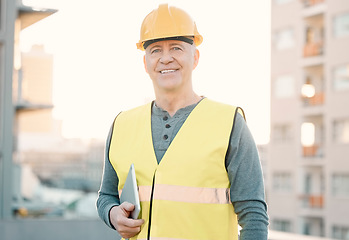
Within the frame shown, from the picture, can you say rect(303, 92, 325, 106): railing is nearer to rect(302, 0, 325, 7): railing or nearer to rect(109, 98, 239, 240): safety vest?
rect(302, 0, 325, 7): railing

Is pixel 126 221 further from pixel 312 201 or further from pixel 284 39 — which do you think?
pixel 284 39

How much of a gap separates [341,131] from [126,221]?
27.0 metres

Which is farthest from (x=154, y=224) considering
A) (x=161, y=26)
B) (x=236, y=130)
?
(x=161, y=26)

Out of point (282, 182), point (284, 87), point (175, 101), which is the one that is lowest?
point (282, 182)

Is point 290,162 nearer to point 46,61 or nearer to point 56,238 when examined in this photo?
point 56,238

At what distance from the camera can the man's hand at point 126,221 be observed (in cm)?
219

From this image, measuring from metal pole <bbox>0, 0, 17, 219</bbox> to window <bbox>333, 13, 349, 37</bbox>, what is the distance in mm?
22150

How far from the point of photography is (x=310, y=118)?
30609 mm

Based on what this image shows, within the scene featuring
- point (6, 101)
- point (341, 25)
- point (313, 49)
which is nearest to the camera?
point (6, 101)

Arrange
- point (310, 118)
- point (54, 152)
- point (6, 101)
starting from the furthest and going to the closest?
point (54, 152)
point (310, 118)
point (6, 101)

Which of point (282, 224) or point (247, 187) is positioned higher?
point (247, 187)

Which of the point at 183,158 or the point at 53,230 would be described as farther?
the point at 53,230

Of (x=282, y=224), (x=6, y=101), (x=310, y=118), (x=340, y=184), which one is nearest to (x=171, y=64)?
(x=6, y=101)

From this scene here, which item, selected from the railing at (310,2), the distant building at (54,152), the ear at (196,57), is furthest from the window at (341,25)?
the distant building at (54,152)
